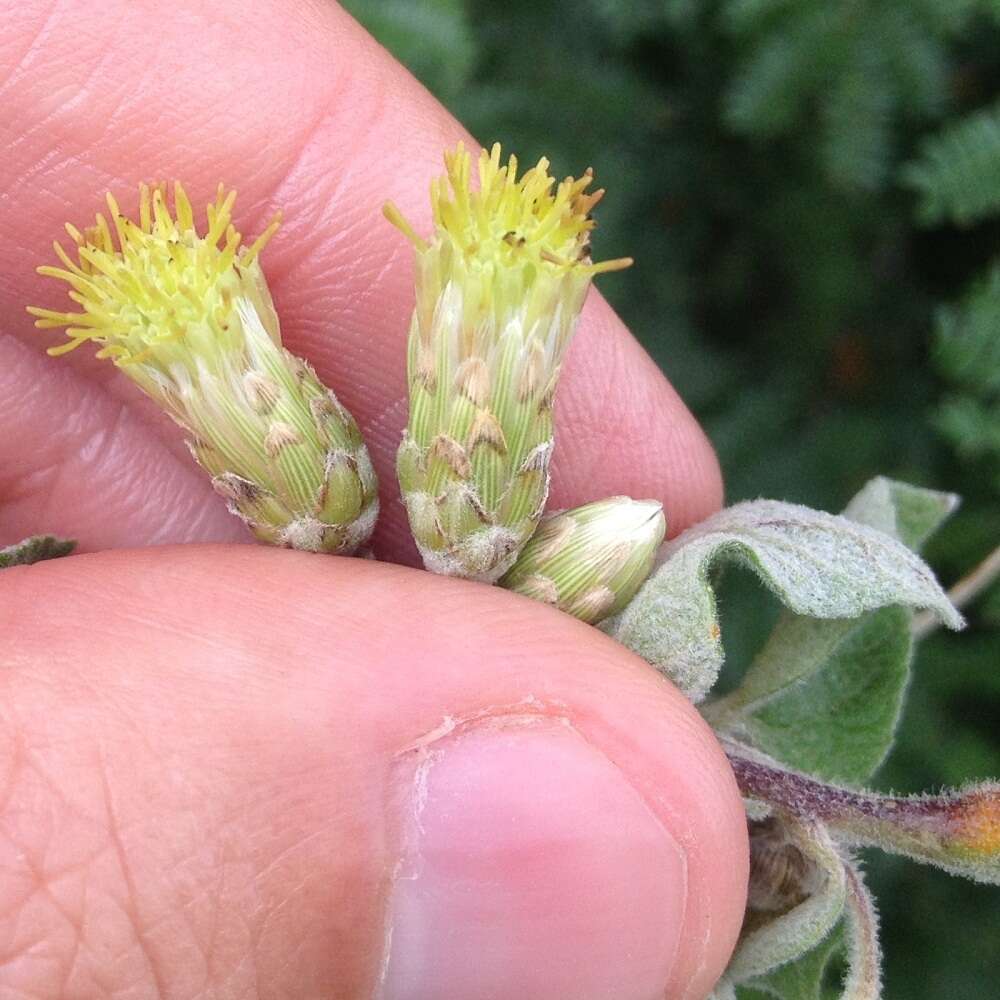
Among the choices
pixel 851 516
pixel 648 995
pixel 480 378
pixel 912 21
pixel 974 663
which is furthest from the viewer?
pixel 974 663

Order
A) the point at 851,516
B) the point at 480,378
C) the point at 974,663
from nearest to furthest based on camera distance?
the point at 480,378, the point at 851,516, the point at 974,663

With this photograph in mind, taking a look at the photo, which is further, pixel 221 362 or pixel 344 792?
pixel 221 362

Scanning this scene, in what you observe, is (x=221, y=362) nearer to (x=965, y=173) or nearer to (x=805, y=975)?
(x=805, y=975)

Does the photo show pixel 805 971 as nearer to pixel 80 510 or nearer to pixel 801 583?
pixel 801 583

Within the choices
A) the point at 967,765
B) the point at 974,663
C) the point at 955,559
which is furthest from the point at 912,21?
the point at 967,765

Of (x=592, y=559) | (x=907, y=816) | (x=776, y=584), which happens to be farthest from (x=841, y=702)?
(x=592, y=559)
